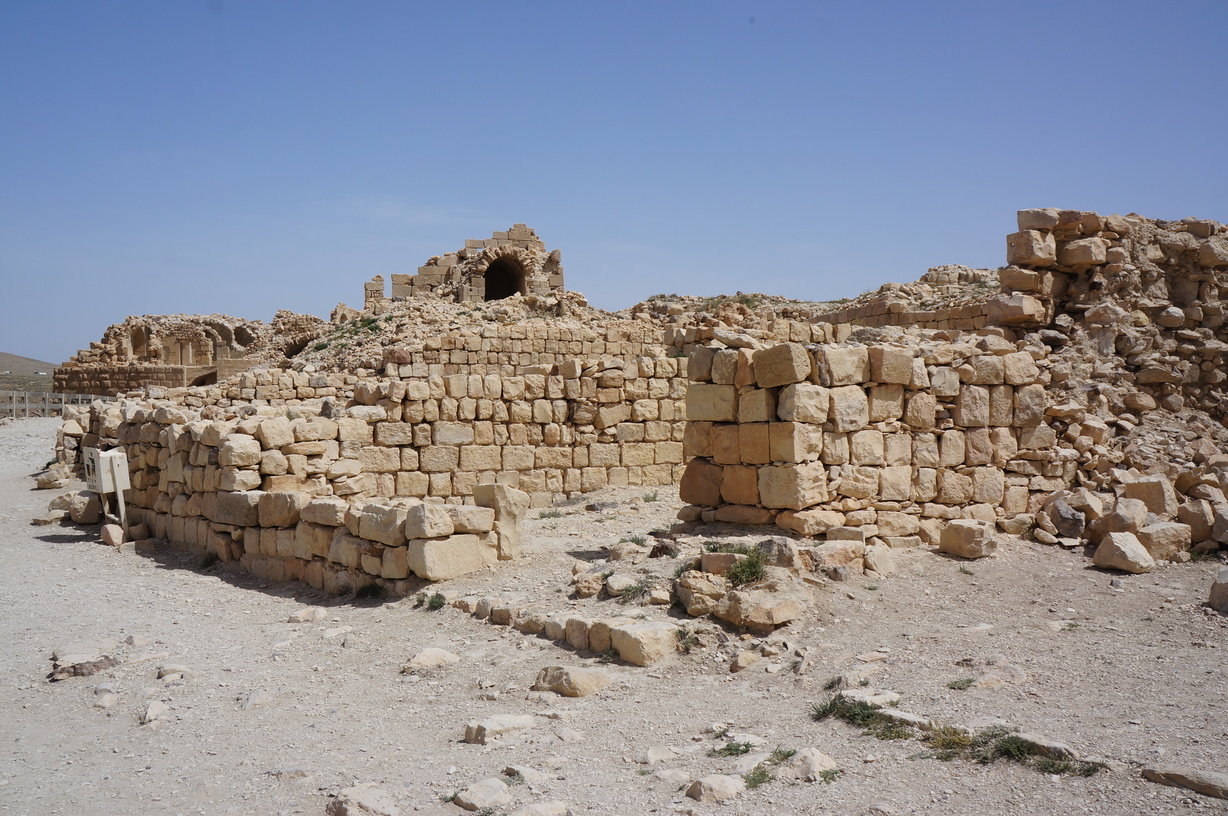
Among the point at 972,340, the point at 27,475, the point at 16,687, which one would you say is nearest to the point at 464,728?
the point at 16,687

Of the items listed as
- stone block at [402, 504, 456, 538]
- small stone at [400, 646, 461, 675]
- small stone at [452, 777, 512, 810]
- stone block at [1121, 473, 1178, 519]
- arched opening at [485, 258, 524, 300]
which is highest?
arched opening at [485, 258, 524, 300]

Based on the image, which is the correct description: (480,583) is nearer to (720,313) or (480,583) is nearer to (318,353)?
(720,313)

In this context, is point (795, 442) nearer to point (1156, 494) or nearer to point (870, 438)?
point (870, 438)

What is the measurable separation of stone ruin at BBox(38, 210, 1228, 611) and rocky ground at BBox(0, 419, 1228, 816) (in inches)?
17.2

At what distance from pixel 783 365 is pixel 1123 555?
288 cm

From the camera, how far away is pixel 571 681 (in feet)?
16.7

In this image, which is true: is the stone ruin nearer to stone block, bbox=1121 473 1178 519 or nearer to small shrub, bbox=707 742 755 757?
stone block, bbox=1121 473 1178 519

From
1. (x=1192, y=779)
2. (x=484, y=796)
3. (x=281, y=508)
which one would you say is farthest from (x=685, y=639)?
(x=281, y=508)

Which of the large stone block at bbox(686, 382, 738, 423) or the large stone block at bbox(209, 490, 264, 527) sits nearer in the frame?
the large stone block at bbox(686, 382, 738, 423)

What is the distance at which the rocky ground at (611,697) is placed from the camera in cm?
390

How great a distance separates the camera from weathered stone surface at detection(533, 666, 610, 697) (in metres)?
5.09

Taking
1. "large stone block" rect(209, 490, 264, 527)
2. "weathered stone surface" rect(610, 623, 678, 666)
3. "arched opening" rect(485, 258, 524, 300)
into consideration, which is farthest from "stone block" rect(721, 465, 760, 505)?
"arched opening" rect(485, 258, 524, 300)

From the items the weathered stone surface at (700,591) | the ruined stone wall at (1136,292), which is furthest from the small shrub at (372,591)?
the ruined stone wall at (1136,292)

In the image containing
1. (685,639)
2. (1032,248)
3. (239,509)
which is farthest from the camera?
(1032,248)
